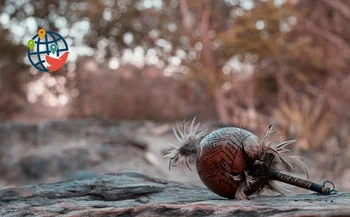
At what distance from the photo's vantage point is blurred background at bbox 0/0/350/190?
6.64 metres

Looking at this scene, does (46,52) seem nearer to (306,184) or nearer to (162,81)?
(306,184)

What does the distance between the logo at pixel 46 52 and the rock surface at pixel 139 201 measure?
1.77ft

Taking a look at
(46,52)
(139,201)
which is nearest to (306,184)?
(139,201)

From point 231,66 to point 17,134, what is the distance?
4.67 m

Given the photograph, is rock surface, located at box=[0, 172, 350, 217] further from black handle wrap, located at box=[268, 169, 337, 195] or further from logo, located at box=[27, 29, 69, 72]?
logo, located at box=[27, 29, 69, 72]

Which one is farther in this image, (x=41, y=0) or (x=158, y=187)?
(x=41, y=0)

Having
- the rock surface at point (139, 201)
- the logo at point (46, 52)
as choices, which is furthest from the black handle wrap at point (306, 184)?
the logo at point (46, 52)

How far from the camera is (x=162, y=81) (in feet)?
45.8

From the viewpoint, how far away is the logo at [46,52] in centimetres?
202

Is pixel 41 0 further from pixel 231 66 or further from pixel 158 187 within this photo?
pixel 158 187

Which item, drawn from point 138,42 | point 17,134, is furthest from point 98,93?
point 17,134

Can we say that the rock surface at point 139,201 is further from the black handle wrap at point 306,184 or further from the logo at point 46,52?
the logo at point 46,52

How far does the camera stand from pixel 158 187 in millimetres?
2129

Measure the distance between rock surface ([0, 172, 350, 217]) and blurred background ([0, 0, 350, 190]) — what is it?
262 cm
